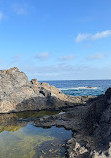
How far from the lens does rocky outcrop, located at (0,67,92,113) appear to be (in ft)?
112

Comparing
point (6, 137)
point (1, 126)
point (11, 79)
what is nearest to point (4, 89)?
point (11, 79)

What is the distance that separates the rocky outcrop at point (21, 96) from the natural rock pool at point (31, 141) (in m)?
12.2

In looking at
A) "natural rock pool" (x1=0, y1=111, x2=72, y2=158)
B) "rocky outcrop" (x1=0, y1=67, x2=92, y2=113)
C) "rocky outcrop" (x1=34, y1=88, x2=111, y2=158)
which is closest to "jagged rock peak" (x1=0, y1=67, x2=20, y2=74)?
"rocky outcrop" (x1=0, y1=67, x2=92, y2=113)

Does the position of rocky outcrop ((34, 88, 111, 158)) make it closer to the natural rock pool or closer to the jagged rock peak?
the natural rock pool

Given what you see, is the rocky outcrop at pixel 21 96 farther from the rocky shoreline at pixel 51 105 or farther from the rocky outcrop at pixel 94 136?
the rocky outcrop at pixel 94 136

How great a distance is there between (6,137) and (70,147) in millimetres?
8576

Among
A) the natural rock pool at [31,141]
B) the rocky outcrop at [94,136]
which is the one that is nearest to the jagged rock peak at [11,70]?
the natural rock pool at [31,141]

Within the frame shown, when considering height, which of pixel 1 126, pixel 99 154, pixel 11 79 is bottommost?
pixel 1 126

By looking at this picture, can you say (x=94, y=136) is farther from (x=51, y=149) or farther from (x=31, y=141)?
(x=31, y=141)

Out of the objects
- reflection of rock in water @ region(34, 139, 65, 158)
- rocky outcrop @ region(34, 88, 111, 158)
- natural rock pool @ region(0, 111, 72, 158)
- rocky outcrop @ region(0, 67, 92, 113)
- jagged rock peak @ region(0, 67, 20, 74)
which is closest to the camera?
rocky outcrop @ region(34, 88, 111, 158)

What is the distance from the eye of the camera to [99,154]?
9.96m

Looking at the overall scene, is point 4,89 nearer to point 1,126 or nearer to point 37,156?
point 1,126

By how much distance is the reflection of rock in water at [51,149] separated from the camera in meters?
12.6

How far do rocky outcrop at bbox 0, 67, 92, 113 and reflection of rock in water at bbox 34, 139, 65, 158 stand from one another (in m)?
19.9
